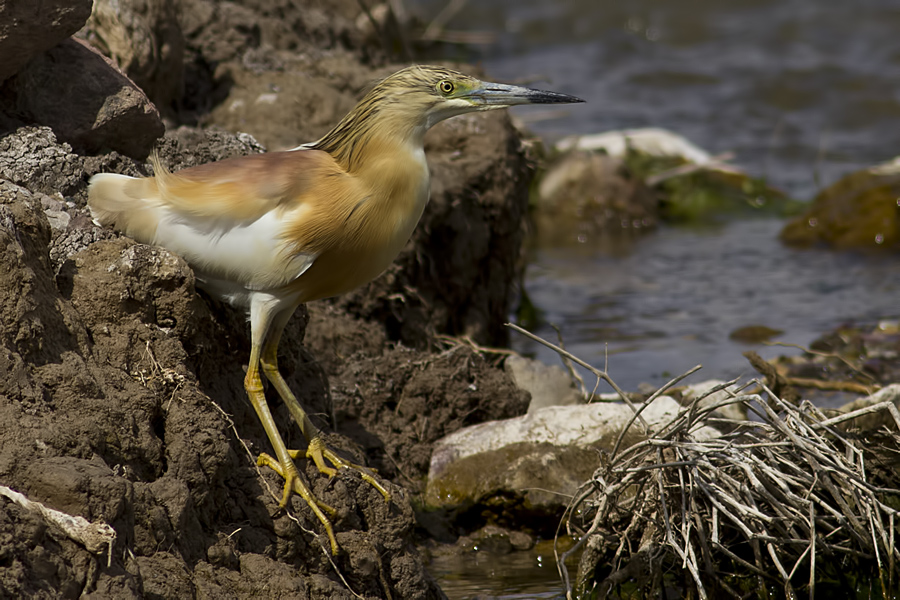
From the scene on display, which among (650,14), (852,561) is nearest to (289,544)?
(852,561)

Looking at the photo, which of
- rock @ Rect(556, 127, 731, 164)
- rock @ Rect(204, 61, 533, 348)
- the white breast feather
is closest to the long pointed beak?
the white breast feather

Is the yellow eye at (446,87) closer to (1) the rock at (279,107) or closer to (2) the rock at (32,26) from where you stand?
(2) the rock at (32,26)

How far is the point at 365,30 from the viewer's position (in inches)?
328

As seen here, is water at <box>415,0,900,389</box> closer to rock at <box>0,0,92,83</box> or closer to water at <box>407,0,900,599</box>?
water at <box>407,0,900,599</box>

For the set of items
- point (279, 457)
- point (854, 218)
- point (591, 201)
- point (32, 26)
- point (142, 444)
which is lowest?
point (854, 218)

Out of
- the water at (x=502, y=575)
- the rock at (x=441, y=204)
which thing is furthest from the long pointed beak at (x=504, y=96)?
the rock at (x=441, y=204)

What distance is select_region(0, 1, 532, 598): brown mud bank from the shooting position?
2951mm

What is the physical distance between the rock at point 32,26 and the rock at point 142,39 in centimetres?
153

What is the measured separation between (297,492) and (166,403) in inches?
22.1

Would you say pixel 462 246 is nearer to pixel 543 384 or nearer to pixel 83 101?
pixel 543 384

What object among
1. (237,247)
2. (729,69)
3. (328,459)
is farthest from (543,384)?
(729,69)

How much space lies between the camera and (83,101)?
4176 millimetres

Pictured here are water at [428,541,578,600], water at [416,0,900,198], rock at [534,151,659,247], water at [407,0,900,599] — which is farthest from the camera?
water at [416,0,900,198]

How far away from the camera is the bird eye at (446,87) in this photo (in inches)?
162
